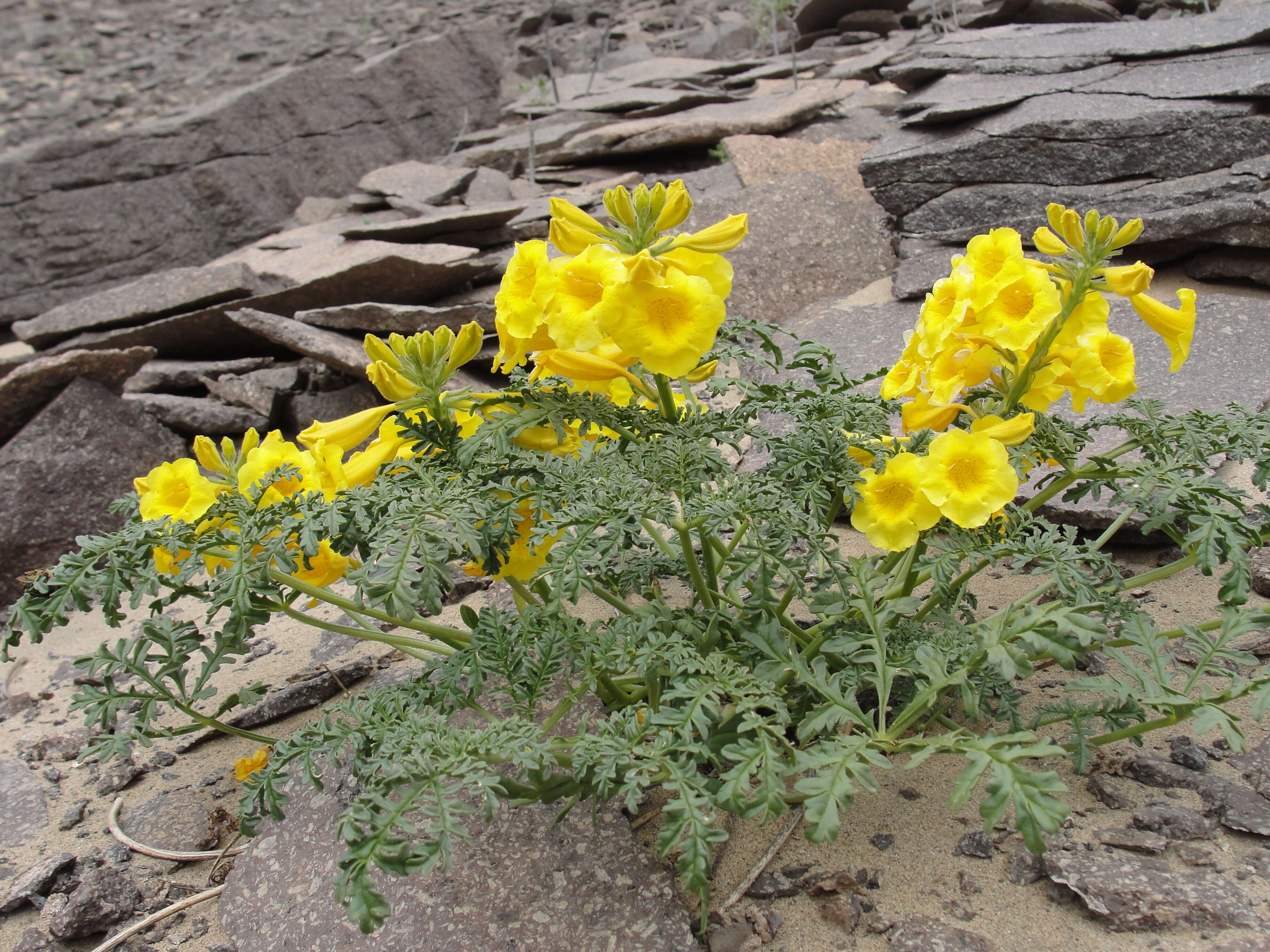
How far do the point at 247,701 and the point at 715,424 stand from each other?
3.65 feet

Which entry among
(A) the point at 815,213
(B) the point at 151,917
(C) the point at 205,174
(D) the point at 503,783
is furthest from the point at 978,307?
(C) the point at 205,174

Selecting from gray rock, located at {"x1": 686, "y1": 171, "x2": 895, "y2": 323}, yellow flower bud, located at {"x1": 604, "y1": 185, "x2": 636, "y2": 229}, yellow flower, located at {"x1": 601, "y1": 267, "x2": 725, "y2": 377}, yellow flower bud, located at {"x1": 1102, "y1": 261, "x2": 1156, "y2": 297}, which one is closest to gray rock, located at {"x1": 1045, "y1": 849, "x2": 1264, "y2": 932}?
yellow flower bud, located at {"x1": 1102, "y1": 261, "x2": 1156, "y2": 297}

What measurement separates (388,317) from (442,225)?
1263mm

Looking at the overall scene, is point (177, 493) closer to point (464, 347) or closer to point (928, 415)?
point (464, 347)

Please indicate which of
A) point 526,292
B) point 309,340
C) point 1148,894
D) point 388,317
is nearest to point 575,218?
point 526,292

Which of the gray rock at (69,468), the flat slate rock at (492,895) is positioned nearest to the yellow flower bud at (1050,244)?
the flat slate rock at (492,895)

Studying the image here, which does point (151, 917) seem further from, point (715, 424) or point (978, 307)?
point (978, 307)

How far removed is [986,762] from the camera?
4.29ft

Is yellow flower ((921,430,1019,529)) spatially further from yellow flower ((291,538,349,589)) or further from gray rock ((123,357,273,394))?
gray rock ((123,357,273,394))

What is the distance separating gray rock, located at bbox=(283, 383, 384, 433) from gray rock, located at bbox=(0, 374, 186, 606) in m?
0.53

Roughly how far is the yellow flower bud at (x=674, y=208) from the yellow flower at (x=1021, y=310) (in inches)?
21.9

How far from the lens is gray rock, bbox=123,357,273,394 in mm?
4680

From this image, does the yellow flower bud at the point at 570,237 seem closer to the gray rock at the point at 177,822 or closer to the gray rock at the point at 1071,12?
the gray rock at the point at 177,822

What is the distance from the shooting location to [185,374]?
15.4ft
